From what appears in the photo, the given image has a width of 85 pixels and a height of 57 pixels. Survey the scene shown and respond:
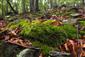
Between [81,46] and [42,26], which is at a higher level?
[42,26]

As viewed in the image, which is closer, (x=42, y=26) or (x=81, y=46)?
(x=81, y=46)

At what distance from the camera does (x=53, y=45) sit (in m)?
4.13

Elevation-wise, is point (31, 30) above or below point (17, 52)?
above

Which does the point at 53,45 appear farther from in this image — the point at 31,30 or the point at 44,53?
the point at 31,30

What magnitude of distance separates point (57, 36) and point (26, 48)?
0.79 meters

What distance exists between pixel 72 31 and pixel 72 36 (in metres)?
0.25

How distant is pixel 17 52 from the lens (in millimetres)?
3926

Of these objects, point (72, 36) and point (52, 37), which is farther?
point (72, 36)

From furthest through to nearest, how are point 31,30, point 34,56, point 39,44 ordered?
point 31,30 < point 39,44 < point 34,56

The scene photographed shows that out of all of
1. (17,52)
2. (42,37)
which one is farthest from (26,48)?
(42,37)

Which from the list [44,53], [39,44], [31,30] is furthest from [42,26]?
[44,53]

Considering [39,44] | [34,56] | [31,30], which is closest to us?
[34,56]

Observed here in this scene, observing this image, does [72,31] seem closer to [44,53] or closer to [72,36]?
[72,36]

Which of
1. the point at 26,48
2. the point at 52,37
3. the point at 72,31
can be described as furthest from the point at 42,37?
the point at 72,31
